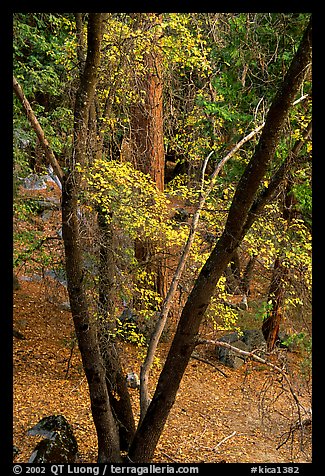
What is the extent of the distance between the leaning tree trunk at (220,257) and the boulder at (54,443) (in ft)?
2.88

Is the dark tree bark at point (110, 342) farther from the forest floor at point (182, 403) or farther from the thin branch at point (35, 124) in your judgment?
the thin branch at point (35, 124)

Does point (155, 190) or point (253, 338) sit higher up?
point (155, 190)

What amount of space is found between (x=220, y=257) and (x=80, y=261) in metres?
1.16

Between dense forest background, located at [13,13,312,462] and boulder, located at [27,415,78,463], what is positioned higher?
dense forest background, located at [13,13,312,462]

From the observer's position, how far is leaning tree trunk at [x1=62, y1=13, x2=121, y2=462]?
12.8ft

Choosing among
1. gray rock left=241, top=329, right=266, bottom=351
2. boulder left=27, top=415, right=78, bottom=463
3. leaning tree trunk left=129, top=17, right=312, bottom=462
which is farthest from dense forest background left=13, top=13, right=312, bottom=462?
boulder left=27, top=415, right=78, bottom=463

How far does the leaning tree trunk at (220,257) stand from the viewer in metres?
3.28

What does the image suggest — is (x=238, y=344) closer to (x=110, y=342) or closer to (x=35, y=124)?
(x=110, y=342)

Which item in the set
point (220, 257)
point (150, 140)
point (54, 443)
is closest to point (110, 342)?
point (54, 443)

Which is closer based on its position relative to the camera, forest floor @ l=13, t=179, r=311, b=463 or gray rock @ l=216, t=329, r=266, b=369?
forest floor @ l=13, t=179, r=311, b=463

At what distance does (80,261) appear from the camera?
4.15 metres

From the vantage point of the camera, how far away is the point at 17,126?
7.06m

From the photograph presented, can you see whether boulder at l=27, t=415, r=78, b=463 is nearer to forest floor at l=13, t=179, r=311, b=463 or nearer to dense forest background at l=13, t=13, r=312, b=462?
forest floor at l=13, t=179, r=311, b=463

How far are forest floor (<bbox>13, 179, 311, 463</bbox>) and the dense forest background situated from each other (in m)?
0.49
